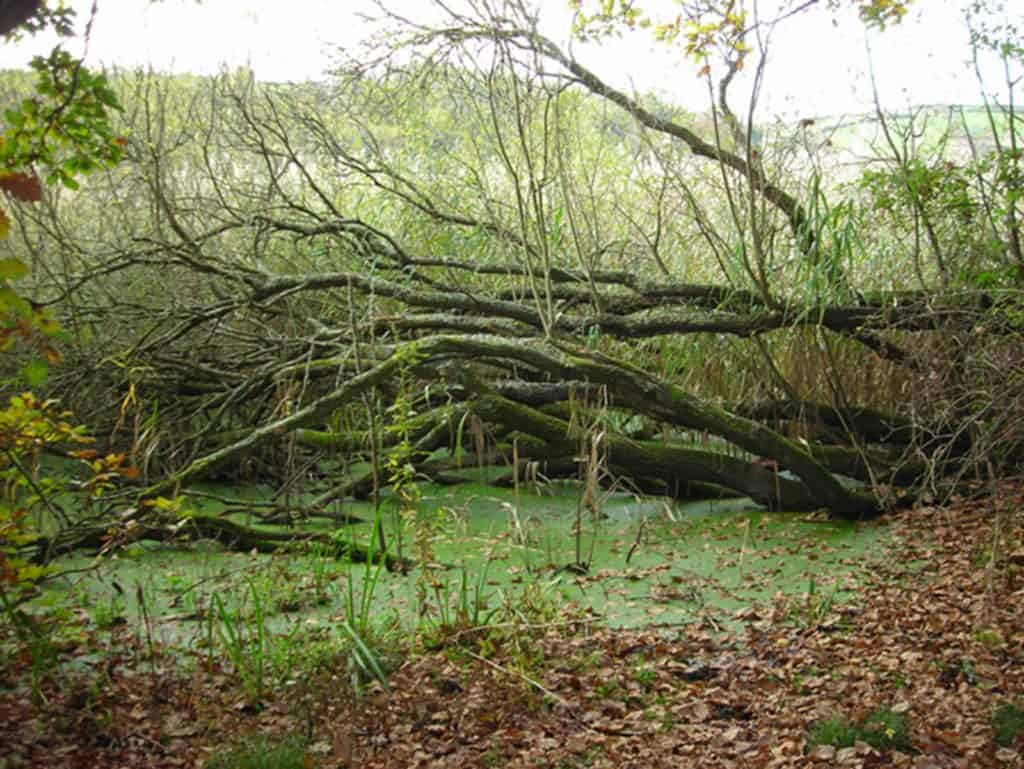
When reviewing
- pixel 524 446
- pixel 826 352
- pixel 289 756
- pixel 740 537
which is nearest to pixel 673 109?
pixel 826 352

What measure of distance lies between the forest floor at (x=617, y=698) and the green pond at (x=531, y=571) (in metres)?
0.23

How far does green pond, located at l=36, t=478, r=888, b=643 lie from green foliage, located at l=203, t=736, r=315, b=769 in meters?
0.71

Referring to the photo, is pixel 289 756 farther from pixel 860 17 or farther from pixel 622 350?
pixel 860 17

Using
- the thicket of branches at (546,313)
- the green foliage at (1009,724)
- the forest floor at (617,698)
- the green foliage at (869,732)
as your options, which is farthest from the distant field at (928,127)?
the green foliage at (869,732)

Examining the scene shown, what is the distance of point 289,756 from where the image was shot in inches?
109

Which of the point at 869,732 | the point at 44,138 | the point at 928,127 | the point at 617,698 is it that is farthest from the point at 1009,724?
the point at 928,127

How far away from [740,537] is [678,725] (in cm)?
210

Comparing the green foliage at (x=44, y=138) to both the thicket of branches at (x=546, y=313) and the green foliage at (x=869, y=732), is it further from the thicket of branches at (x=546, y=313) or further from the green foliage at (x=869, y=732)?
the green foliage at (x=869, y=732)

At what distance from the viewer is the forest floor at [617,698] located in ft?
9.32

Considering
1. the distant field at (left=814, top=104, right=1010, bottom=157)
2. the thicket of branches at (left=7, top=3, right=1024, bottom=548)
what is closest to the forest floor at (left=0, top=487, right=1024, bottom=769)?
the thicket of branches at (left=7, top=3, right=1024, bottom=548)

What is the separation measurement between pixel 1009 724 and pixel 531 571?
2.19m

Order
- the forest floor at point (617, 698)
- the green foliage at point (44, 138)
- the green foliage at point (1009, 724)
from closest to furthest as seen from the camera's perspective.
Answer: the green foliage at point (44, 138), the green foliage at point (1009, 724), the forest floor at point (617, 698)

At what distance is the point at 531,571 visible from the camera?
178 inches

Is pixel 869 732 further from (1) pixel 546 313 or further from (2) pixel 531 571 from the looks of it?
(1) pixel 546 313
